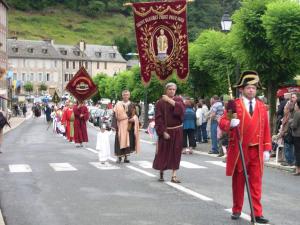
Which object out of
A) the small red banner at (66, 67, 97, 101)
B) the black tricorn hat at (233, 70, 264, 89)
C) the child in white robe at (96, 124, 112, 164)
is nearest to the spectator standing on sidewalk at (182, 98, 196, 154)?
the child in white robe at (96, 124, 112, 164)

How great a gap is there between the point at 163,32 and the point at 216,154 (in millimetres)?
4814

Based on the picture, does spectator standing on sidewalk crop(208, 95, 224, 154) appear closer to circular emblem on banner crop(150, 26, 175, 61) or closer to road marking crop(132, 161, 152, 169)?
circular emblem on banner crop(150, 26, 175, 61)

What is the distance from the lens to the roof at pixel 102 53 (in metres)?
146

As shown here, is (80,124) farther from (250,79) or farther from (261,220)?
(261,220)

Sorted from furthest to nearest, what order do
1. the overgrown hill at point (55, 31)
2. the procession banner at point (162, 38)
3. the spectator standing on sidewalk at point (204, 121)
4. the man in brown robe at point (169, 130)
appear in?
1. the overgrown hill at point (55, 31)
2. the spectator standing on sidewalk at point (204, 121)
3. the procession banner at point (162, 38)
4. the man in brown robe at point (169, 130)

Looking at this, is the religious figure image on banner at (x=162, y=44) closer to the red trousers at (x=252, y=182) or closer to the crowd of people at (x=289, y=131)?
the crowd of people at (x=289, y=131)

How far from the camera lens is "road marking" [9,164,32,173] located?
51.4 feet

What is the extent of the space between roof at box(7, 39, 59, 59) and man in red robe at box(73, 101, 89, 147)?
109908mm

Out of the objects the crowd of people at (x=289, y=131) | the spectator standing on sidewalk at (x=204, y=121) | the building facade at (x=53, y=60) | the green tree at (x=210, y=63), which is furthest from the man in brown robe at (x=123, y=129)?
the building facade at (x=53, y=60)

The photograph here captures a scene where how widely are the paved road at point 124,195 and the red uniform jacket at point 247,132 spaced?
0.82 m

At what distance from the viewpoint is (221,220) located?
8.99 metres

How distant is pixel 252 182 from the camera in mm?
8773

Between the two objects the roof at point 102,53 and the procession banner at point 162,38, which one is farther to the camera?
the roof at point 102,53

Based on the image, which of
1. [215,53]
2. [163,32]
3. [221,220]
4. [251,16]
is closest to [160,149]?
[221,220]
